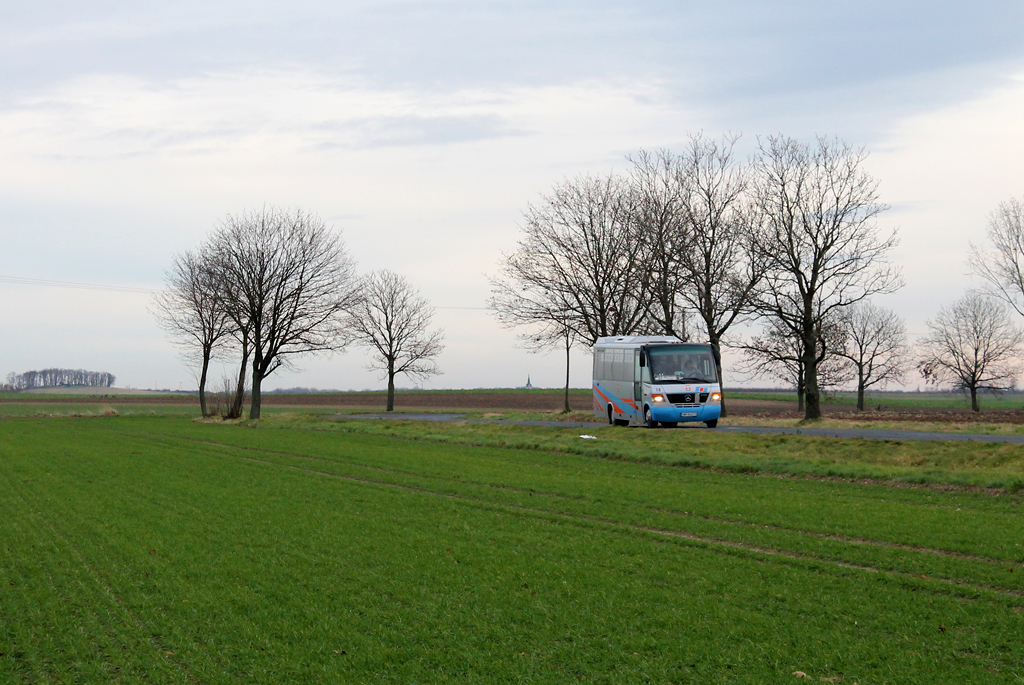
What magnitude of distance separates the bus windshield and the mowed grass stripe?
14.3 m

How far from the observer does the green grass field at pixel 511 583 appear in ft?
22.4

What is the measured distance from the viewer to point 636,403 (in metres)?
34.3

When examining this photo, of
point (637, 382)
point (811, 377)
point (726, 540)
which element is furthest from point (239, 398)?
point (726, 540)

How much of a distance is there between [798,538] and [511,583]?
4387 millimetres

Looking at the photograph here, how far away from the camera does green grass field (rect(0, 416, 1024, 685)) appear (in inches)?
268

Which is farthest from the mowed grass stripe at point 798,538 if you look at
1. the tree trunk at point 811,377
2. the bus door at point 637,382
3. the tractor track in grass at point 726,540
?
the tree trunk at point 811,377

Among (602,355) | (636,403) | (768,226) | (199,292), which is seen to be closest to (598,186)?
(768,226)

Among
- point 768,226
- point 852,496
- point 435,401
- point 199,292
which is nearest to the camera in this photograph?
point 852,496

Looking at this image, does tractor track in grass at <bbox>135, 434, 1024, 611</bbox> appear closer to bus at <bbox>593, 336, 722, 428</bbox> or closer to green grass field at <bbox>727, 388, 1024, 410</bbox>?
bus at <bbox>593, 336, 722, 428</bbox>

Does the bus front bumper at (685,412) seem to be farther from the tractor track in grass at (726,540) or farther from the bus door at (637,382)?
the tractor track in grass at (726,540)

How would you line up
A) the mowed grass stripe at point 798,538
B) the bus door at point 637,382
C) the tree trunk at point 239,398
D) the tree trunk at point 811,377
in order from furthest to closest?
the tree trunk at point 239,398
the tree trunk at point 811,377
the bus door at point 637,382
the mowed grass stripe at point 798,538

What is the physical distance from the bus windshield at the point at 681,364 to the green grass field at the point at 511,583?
14.1 metres

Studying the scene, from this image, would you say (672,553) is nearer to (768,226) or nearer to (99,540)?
(99,540)

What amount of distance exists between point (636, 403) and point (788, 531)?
21992mm
